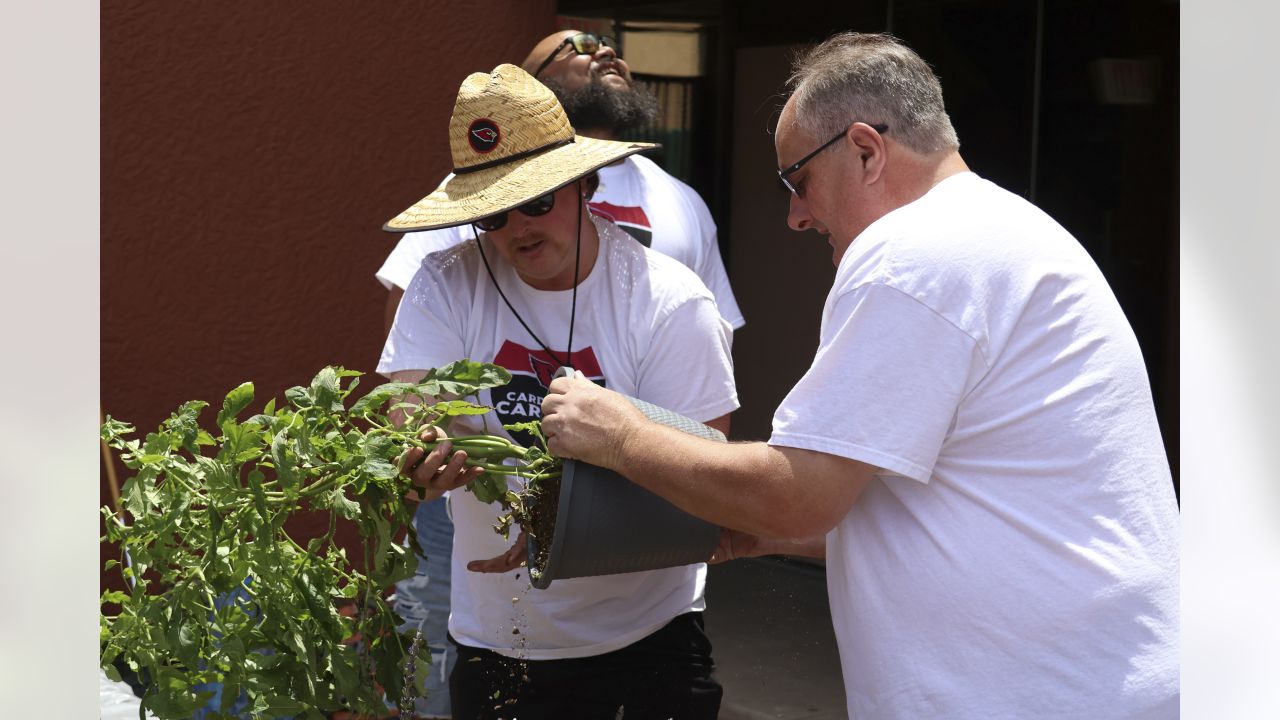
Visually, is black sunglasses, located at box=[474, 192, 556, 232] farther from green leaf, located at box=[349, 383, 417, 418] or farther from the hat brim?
green leaf, located at box=[349, 383, 417, 418]

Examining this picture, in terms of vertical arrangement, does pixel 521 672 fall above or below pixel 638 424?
below

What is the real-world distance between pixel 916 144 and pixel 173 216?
3.19 meters

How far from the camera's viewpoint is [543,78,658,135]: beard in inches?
134

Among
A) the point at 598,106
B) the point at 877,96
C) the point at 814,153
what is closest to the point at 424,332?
the point at 814,153

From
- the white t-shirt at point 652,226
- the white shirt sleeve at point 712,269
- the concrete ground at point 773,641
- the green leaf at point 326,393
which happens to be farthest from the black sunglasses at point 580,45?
the concrete ground at point 773,641

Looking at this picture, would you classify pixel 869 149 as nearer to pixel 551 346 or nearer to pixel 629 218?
pixel 551 346

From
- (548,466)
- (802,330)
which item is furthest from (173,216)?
(548,466)

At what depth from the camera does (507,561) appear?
2230 mm

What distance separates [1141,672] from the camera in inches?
66.7

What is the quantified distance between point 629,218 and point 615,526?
1487 mm

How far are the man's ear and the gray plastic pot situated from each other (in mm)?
433
